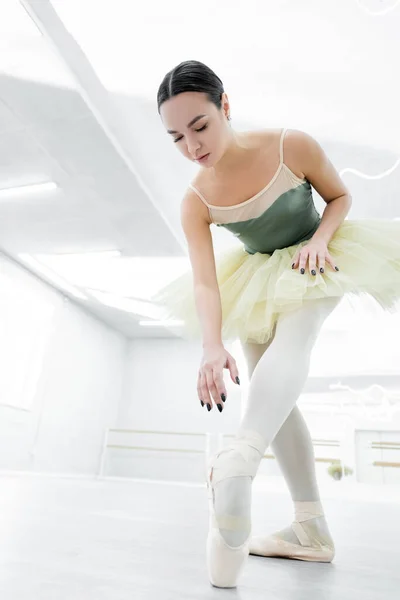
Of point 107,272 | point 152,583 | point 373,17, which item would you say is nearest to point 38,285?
point 107,272

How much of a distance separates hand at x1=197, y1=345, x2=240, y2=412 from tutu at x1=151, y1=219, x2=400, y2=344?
0.13 meters

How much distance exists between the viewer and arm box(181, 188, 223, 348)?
0.72m

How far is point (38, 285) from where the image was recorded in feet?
18.3

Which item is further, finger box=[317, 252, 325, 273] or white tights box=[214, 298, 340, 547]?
finger box=[317, 252, 325, 273]

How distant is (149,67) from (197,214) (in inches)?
84.8

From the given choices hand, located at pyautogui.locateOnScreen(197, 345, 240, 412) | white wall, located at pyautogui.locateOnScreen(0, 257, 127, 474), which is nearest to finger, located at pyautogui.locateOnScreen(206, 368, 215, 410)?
hand, located at pyautogui.locateOnScreen(197, 345, 240, 412)

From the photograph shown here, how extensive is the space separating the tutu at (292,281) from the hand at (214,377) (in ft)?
0.44

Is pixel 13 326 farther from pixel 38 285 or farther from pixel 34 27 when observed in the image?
pixel 34 27

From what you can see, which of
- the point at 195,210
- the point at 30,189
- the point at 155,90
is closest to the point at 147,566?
the point at 195,210

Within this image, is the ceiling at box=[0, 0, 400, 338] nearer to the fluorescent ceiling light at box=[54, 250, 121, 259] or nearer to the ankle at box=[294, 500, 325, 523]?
the fluorescent ceiling light at box=[54, 250, 121, 259]

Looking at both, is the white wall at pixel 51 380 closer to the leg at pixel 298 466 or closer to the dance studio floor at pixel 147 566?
the dance studio floor at pixel 147 566

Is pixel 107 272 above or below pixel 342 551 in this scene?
above

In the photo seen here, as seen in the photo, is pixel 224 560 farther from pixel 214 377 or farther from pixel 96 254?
pixel 96 254

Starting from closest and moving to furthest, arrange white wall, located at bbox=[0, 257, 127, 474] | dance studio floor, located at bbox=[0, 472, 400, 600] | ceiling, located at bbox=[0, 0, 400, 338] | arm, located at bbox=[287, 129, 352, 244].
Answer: dance studio floor, located at bbox=[0, 472, 400, 600] → arm, located at bbox=[287, 129, 352, 244] → ceiling, located at bbox=[0, 0, 400, 338] → white wall, located at bbox=[0, 257, 127, 474]
